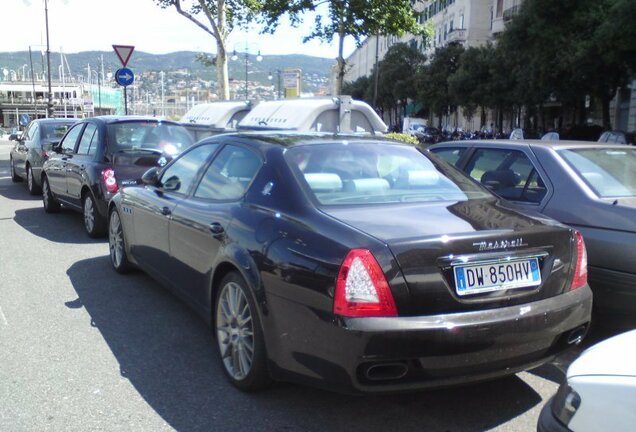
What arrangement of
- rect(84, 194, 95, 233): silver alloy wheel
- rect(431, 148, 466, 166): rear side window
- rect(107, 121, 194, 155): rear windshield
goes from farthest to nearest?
rect(107, 121, 194, 155): rear windshield → rect(84, 194, 95, 233): silver alloy wheel → rect(431, 148, 466, 166): rear side window

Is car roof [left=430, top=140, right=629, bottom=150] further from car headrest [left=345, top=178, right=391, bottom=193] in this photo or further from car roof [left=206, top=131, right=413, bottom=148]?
car headrest [left=345, top=178, right=391, bottom=193]

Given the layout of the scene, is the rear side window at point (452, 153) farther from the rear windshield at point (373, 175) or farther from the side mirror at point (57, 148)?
the side mirror at point (57, 148)

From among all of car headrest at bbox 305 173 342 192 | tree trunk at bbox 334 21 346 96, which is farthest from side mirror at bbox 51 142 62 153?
tree trunk at bbox 334 21 346 96

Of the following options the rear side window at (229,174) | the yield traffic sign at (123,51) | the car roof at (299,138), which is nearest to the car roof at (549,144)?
the car roof at (299,138)

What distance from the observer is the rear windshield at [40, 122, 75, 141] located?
1303 centimetres

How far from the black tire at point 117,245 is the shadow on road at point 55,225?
1840 mm

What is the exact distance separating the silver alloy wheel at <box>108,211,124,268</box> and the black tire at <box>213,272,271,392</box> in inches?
105

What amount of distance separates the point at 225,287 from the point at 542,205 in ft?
8.43

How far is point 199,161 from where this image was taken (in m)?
4.90

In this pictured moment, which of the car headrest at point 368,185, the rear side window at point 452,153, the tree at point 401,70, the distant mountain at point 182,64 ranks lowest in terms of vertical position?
the car headrest at point 368,185

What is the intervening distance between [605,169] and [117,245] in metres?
4.69

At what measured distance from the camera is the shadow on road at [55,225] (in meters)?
8.39

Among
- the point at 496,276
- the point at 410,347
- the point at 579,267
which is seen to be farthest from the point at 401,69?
the point at 410,347

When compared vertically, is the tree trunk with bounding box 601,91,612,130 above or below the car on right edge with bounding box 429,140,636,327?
above
